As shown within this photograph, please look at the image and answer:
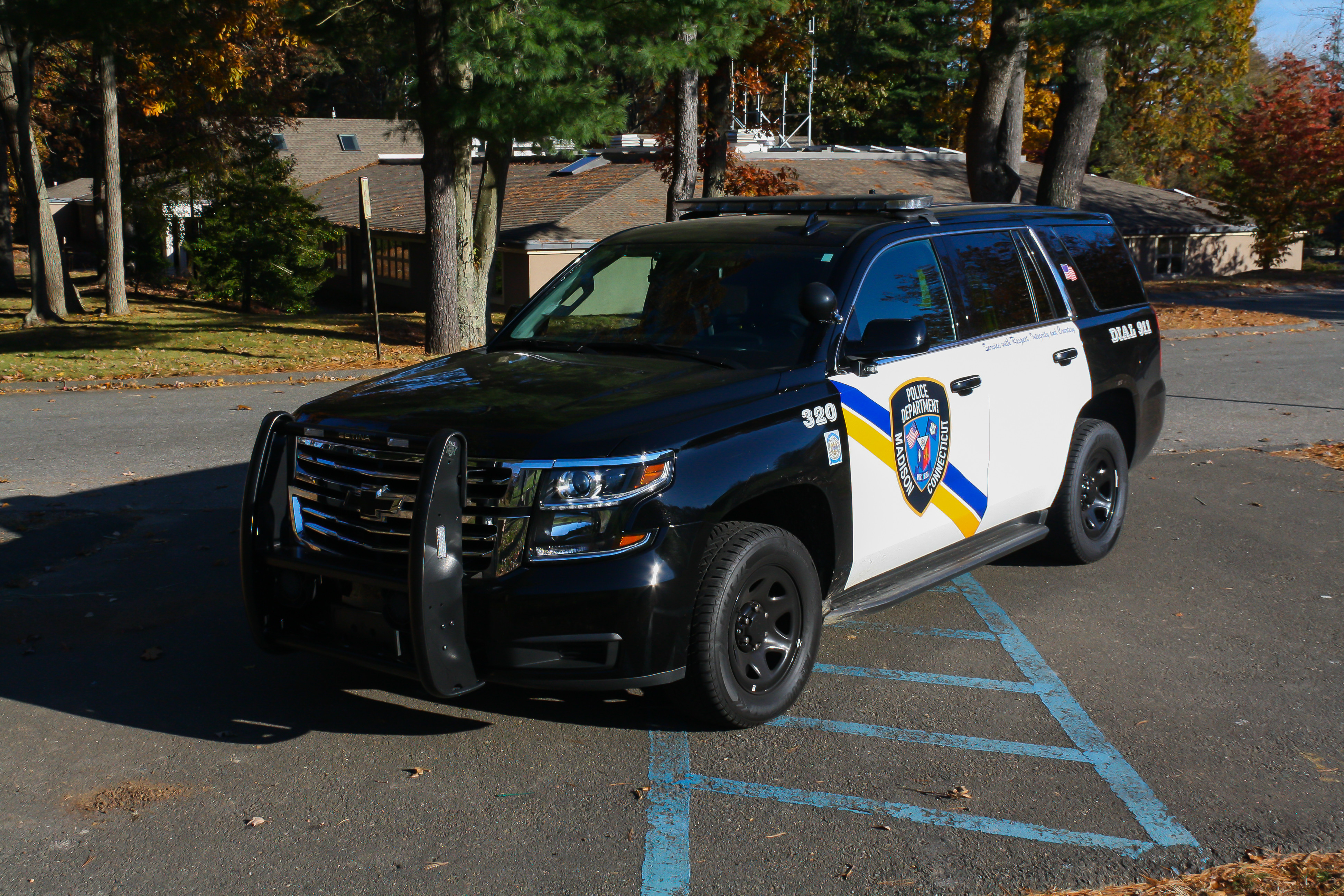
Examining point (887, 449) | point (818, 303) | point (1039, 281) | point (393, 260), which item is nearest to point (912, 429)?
point (887, 449)

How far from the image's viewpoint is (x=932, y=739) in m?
4.60

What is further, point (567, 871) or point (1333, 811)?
point (1333, 811)

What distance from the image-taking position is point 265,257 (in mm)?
30484

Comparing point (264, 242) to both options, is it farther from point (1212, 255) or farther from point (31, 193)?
point (1212, 255)

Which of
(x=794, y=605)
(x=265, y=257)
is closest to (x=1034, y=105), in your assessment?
(x=265, y=257)

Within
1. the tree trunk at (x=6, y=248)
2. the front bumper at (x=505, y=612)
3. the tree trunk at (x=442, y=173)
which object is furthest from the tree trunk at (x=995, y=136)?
the tree trunk at (x=6, y=248)

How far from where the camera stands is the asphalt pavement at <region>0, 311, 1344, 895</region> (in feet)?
12.2

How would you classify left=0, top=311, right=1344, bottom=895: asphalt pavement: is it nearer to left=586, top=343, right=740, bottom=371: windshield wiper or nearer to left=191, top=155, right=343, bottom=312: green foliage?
left=586, top=343, right=740, bottom=371: windshield wiper

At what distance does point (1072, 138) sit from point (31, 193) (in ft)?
67.4

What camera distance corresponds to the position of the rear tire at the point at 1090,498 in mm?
6520

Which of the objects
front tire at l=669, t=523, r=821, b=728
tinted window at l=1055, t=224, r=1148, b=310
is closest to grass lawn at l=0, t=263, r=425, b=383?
tinted window at l=1055, t=224, r=1148, b=310

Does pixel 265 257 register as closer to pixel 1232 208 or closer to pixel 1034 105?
pixel 1034 105

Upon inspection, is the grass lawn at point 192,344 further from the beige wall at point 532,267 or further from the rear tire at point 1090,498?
the rear tire at point 1090,498

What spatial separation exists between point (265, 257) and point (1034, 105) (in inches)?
1083
